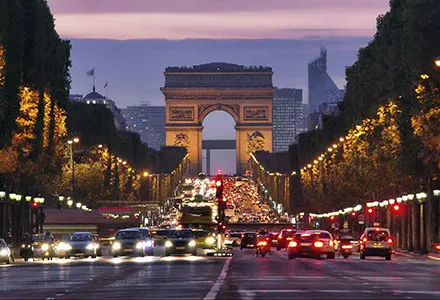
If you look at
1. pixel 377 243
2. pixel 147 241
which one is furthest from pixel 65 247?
pixel 377 243

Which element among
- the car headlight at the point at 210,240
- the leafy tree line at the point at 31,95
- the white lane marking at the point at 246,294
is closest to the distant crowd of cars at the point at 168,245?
the car headlight at the point at 210,240

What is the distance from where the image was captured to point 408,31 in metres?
81.2

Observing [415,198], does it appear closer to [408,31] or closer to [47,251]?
[408,31]

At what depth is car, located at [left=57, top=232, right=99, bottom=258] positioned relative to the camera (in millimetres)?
83688

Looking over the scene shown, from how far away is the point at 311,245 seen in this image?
7775 centimetres

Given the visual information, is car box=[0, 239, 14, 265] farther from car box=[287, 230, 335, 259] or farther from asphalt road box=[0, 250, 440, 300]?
asphalt road box=[0, 250, 440, 300]

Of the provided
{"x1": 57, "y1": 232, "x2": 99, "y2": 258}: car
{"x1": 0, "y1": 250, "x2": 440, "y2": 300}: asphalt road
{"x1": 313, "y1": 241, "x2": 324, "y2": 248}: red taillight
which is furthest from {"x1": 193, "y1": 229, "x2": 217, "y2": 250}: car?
{"x1": 0, "y1": 250, "x2": 440, "y2": 300}: asphalt road

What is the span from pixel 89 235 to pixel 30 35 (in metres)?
16.6

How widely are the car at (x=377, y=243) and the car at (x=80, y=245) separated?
15755mm

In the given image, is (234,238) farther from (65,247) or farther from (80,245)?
(80,245)

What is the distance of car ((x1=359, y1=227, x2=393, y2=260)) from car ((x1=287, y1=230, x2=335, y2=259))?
6.51ft

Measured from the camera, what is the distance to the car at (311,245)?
77500 mm

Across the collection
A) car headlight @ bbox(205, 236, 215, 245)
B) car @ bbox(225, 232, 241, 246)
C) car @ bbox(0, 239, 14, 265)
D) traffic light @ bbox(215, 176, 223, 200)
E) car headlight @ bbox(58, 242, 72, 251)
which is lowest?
car @ bbox(0, 239, 14, 265)

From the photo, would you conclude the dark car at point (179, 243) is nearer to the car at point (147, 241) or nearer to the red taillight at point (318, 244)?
the car at point (147, 241)
